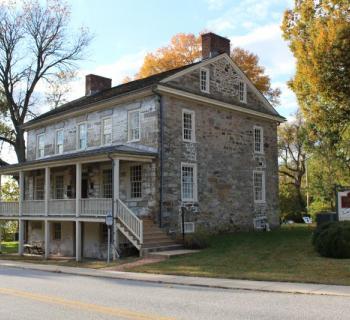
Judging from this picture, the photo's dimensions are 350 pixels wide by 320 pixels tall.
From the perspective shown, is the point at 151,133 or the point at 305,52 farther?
the point at 151,133

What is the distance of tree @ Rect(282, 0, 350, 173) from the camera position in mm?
19500

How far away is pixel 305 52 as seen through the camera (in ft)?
69.3

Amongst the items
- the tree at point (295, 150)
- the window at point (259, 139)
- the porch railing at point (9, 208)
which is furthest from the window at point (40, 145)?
the tree at point (295, 150)

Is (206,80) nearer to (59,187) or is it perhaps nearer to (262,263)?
(59,187)

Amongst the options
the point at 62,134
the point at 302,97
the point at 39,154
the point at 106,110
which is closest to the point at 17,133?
the point at 39,154

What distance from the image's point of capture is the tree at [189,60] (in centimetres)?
4262

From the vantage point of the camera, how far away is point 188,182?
936 inches

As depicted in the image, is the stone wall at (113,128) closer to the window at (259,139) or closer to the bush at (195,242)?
the bush at (195,242)

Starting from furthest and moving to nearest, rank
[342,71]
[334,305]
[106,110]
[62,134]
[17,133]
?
[17,133], [62,134], [106,110], [342,71], [334,305]

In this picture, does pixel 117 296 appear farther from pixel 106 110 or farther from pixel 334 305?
pixel 106 110

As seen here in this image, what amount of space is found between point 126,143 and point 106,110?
259cm

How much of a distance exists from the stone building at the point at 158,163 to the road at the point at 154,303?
25.6 feet

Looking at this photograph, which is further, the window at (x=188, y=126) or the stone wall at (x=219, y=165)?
the window at (x=188, y=126)

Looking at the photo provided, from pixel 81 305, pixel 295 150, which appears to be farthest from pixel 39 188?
pixel 295 150
